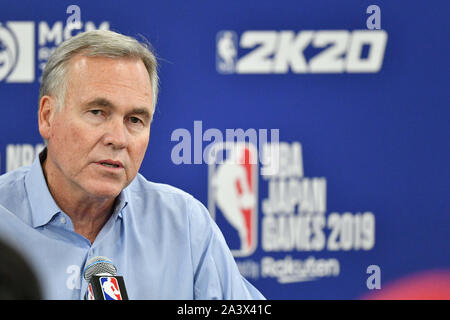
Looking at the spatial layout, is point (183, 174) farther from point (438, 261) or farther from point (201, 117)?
point (438, 261)

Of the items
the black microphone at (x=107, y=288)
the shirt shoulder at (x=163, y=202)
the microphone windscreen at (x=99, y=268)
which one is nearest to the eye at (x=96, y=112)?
the shirt shoulder at (x=163, y=202)

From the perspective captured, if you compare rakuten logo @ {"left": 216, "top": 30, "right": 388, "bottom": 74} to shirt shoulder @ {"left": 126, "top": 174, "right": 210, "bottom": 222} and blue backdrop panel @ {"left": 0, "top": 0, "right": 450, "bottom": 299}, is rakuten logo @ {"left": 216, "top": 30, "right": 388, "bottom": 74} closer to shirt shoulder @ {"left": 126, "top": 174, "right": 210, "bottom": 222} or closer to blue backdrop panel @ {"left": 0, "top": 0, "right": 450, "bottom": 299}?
blue backdrop panel @ {"left": 0, "top": 0, "right": 450, "bottom": 299}

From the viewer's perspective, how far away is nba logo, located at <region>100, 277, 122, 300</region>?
0.94m

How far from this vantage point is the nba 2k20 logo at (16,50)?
9.03 ft

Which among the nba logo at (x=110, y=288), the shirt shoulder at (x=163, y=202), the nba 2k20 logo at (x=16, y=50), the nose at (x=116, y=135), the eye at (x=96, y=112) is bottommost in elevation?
the nba logo at (x=110, y=288)

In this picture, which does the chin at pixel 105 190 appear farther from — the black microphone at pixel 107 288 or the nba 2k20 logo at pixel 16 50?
the nba 2k20 logo at pixel 16 50

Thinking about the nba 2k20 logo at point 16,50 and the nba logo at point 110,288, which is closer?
the nba logo at point 110,288

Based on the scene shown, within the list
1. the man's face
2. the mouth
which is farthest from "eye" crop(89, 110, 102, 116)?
the mouth

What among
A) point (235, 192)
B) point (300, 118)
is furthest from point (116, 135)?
point (300, 118)

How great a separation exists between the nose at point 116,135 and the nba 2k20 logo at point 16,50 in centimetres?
133

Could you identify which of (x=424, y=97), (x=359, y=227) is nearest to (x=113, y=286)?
(x=359, y=227)

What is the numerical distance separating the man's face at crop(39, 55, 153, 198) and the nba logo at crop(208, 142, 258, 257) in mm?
1172

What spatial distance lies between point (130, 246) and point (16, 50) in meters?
1.47

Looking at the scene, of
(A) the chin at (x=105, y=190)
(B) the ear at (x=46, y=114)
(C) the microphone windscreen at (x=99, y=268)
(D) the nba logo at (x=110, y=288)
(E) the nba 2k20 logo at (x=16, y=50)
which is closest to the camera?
(D) the nba logo at (x=110, y=288)
